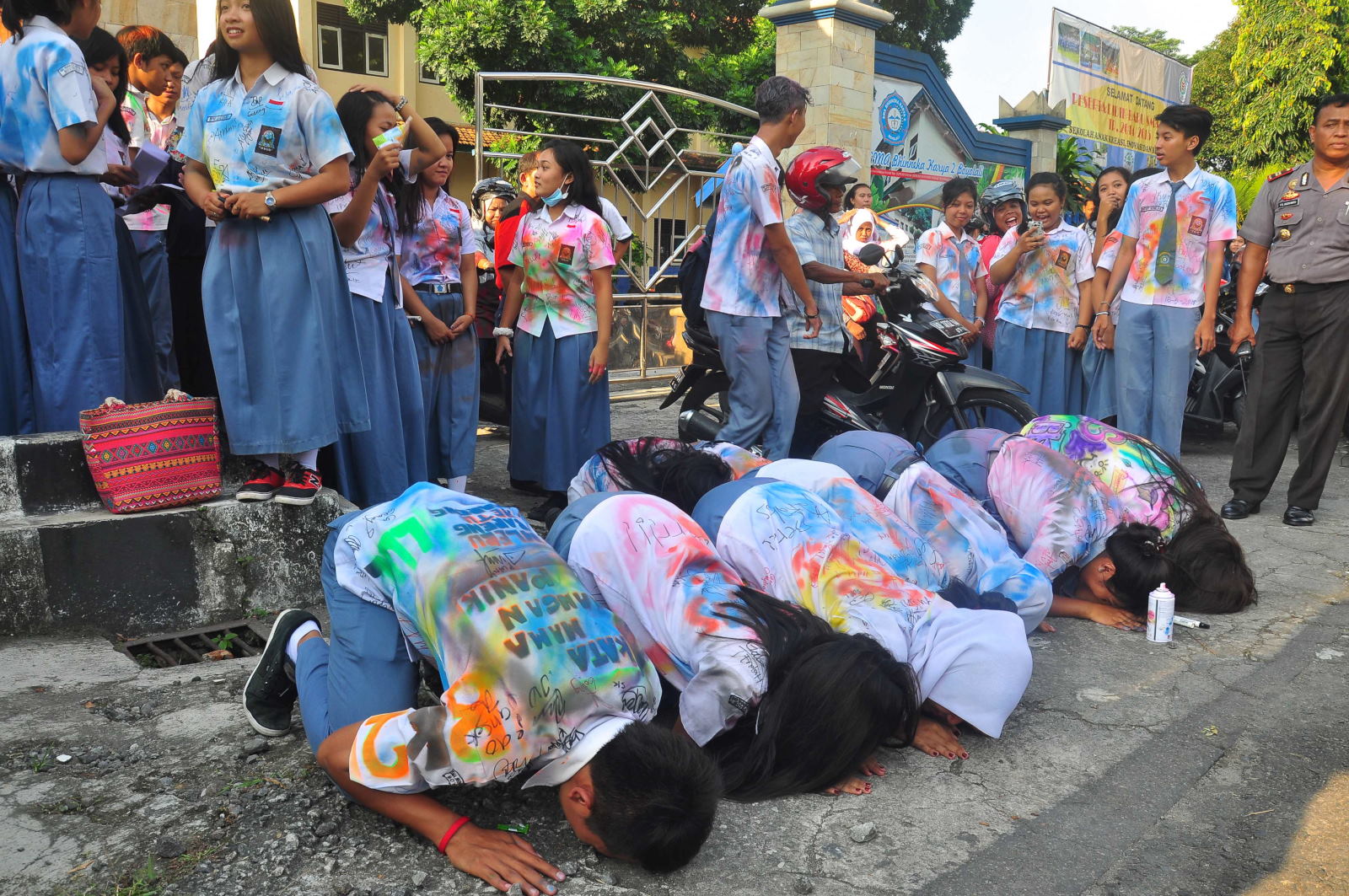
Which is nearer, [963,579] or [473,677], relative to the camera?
[473,677]

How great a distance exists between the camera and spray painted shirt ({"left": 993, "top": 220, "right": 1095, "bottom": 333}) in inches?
238

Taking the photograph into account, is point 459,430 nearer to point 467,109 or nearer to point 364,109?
point 364,109

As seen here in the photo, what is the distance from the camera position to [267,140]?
3326 millimetres

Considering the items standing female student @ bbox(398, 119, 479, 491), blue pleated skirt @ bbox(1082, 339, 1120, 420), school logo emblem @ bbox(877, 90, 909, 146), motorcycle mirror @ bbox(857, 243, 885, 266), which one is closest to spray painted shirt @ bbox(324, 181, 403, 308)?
standing female student @ bbox(398, 119, 479, 491)

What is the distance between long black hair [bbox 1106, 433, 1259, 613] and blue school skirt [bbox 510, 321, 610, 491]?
224 centimetres

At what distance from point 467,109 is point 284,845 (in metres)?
15.1

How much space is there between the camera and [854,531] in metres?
2.91

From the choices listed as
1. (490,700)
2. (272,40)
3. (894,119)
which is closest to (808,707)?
(490,700)

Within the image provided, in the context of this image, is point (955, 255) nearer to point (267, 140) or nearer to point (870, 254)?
point (870, 254)

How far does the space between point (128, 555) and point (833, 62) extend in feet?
25.8

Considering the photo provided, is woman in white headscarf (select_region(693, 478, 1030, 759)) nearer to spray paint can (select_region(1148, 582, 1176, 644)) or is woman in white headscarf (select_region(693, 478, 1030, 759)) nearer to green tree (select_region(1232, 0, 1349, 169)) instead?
spray paint can (select_region(1148, 582, 1176, 644))

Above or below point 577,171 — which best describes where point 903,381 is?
below

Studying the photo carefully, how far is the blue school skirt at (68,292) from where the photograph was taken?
3557 mm

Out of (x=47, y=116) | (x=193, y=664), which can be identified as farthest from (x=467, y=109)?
(x=193, y=664)
